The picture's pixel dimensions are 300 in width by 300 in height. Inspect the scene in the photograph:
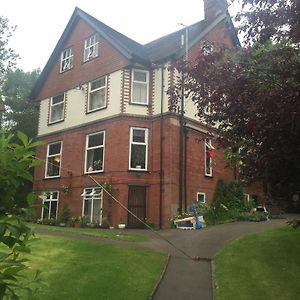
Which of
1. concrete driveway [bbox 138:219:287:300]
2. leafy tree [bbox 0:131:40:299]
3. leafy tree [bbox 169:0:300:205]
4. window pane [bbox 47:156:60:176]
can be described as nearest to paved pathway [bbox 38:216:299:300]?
concrete driveway [bbox 138:219:287:300]

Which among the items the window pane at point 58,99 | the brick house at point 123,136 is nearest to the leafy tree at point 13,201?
the brick house at point 123,136

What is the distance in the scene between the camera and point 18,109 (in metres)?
38.3

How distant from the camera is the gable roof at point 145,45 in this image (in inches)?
915

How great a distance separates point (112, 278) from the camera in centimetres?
1007

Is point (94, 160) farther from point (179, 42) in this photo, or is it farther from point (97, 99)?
point (179, 42)

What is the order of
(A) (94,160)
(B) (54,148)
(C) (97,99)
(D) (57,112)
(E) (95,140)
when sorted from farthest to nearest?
(D) (57,112), (B) (54,148), (C) (97,99), (E) (95,140), (A) (94,160)

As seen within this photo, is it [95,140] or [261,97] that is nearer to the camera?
[261,97]

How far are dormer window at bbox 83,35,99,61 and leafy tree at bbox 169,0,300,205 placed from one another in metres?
17.3

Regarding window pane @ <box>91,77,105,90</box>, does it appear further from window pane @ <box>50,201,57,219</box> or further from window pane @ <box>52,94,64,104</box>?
window pane @ <box>50,201,57,219</box>

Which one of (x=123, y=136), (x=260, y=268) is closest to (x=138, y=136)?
(x=123, y=136)

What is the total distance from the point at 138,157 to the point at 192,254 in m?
9.37

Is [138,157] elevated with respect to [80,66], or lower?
lower

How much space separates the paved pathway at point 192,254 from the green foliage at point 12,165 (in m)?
6.87

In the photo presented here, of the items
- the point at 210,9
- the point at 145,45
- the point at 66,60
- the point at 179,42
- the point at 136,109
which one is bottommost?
the point at 136,109
